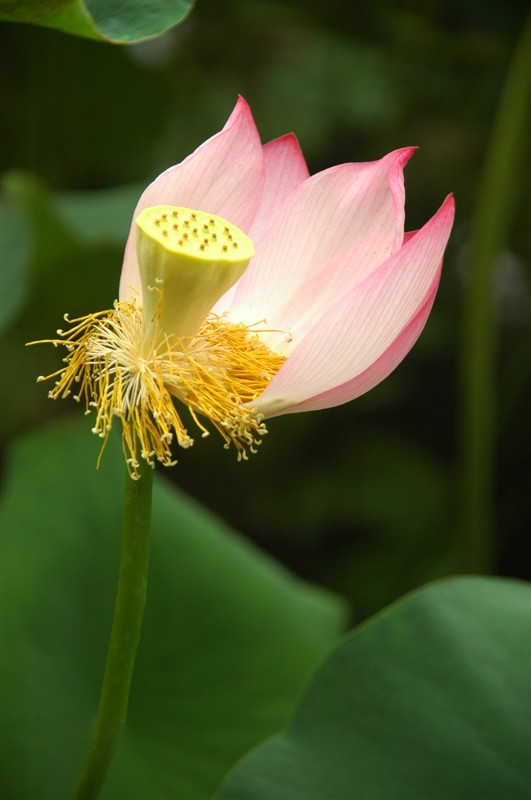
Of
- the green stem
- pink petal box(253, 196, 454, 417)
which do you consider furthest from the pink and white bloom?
the green stem

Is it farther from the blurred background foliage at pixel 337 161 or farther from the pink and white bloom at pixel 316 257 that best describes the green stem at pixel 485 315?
the pink and white bloom at pixel 316 257

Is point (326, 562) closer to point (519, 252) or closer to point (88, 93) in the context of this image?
point (519, 252)

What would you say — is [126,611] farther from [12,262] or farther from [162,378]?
[12,262]

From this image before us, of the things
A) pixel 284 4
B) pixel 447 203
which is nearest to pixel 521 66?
pixel 284 4

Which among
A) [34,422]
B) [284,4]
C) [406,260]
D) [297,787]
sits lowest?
[34,422]

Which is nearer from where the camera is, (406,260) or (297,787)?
(406,260)

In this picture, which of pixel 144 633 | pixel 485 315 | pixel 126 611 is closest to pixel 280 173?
pixel 126 611

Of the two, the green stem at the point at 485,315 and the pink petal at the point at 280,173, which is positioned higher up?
the pink petal at the point at 280,173

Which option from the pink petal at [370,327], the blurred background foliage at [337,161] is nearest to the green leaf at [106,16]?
the pink petal at [370,327]
